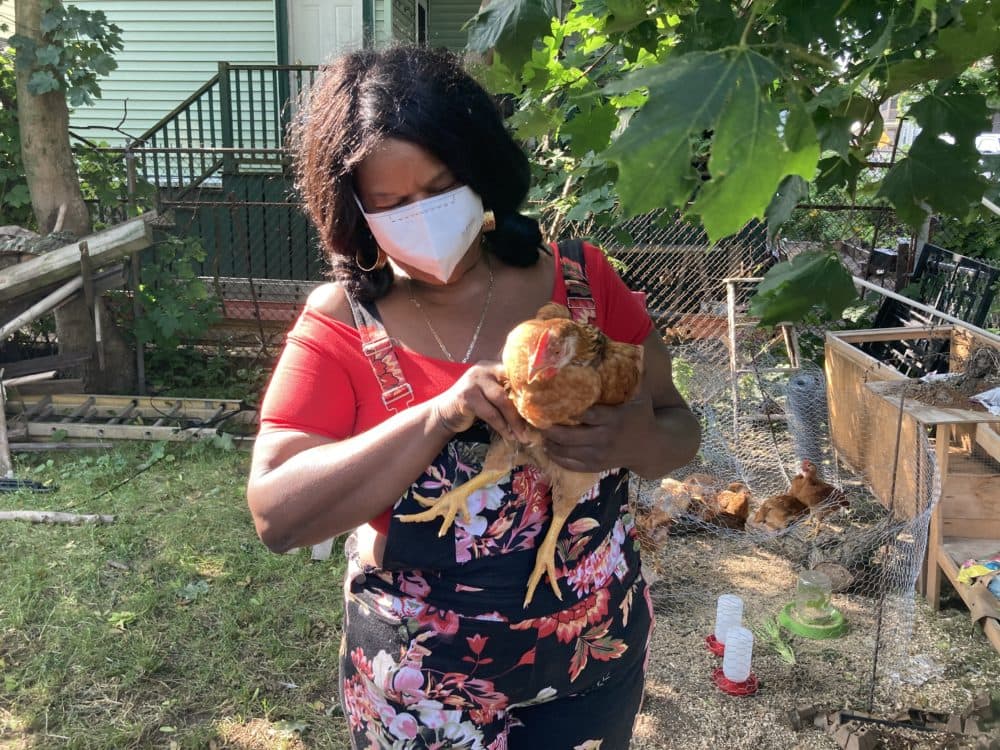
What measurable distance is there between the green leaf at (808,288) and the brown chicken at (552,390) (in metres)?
0.57

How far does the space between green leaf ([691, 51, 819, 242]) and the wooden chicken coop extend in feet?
9.69

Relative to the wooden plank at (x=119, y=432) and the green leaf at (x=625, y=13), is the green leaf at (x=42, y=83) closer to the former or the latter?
the wooden plank at (x=119, y=432)

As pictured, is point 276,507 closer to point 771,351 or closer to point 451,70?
point 451,70

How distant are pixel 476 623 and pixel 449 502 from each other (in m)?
0.24

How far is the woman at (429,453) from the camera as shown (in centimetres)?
130

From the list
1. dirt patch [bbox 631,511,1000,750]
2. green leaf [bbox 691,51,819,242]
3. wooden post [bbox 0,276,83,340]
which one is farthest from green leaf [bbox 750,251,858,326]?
wooden post [bbox 0,276,83,340]

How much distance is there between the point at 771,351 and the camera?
699 centimetres

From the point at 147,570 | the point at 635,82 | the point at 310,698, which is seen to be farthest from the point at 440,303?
the point at 147,570

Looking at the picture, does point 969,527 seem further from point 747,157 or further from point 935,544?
point 747,157

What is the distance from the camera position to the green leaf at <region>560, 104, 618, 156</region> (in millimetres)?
1839

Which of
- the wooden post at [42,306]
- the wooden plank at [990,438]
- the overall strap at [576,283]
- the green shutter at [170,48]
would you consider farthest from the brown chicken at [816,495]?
the green shutter at [170,48]

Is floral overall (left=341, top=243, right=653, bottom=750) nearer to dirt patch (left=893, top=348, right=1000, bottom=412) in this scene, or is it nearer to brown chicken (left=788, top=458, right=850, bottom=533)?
dirt patch (left=893, top=348, right=1000, bottom=412)

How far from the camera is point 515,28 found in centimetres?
145

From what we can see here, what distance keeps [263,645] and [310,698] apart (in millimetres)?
482
